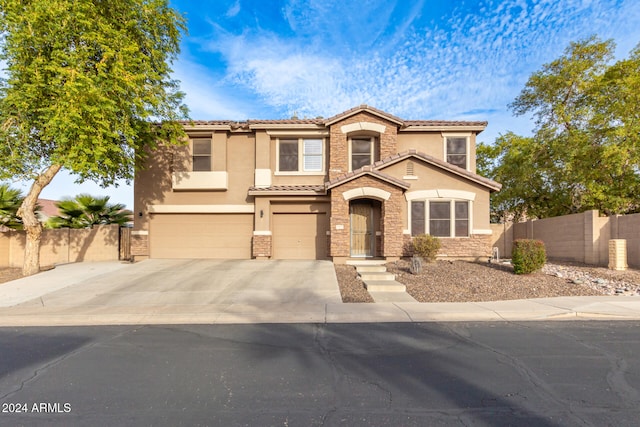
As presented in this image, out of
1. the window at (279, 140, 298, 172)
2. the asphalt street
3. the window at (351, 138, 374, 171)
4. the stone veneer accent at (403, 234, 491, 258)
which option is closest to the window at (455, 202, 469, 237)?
the stone veneer accent at (403, 234, 491, 258)

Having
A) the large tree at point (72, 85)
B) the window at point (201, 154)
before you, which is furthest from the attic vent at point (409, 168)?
the large tree at point (72, 85)

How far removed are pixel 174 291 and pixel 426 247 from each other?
29.1 ft

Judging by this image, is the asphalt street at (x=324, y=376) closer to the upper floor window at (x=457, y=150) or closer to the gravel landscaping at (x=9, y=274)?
the gravel landscaping at (x=9, y=274)

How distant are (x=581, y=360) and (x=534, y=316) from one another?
2.41m

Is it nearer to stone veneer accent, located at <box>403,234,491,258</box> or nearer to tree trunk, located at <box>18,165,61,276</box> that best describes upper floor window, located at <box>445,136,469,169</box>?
stone veneer accent, located at <box>403,234,491,258</box>

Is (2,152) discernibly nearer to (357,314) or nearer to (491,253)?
(357,314)

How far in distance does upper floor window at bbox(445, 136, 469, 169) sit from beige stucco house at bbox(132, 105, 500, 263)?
0.05 metres

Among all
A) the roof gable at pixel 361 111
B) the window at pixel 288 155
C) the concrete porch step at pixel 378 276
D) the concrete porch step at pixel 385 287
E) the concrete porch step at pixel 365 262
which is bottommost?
the concrete porch step at pixel 385 287

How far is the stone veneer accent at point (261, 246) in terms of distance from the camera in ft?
47.5

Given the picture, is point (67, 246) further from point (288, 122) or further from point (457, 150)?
point (457, 150)

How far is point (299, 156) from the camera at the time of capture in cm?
1549

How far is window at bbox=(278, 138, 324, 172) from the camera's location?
15484mm

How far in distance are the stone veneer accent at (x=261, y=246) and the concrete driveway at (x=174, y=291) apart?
1.24 m

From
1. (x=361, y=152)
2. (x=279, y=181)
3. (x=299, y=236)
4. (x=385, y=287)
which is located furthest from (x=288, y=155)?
(x=385, y=287)
